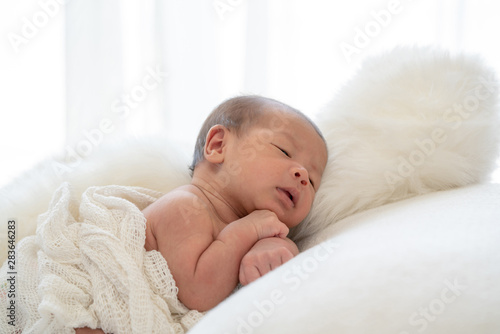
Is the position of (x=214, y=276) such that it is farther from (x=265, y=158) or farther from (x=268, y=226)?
(x=265, y=158)

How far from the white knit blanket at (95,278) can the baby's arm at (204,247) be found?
0.03 metres

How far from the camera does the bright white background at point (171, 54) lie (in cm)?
200

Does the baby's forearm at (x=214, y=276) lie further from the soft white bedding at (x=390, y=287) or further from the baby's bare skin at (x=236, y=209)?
the soft white bedding at (x=390, y=287)

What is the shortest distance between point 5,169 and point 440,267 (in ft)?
5.94

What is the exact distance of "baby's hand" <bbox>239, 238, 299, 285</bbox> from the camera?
93 cm

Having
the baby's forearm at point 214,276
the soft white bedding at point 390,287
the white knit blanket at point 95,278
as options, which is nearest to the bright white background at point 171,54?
the white knit blanket at point 95,278

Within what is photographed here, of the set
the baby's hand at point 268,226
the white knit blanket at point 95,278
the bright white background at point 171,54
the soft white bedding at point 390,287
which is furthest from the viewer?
the bright white background at point 171,54

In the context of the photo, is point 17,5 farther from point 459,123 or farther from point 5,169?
point 459,123

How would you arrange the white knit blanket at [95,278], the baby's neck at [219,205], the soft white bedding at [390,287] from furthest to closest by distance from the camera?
1. the baby's neck at [219,205]
2. the white knit blanket at [95,278]
3. the soft white bedding at [390,287]

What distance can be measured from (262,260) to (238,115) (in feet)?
1.44

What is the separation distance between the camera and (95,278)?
3.06 ft

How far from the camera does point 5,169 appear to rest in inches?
76.1

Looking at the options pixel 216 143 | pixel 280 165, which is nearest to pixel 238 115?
pixel 216 143

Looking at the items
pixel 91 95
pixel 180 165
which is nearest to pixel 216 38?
pixel 91 95
